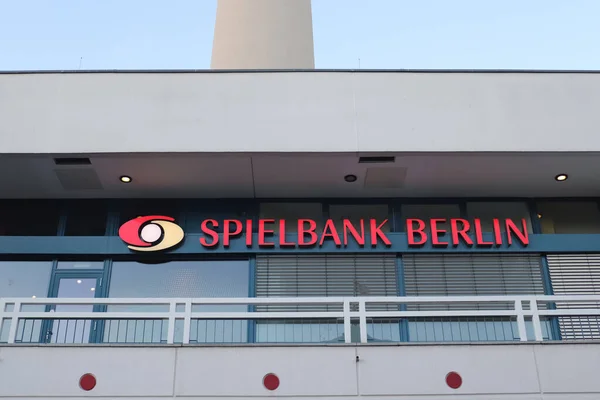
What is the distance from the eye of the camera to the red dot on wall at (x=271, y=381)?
33.4 ft

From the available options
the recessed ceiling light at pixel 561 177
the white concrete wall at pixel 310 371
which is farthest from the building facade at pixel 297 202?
the white concrete wall at pixel 310 371

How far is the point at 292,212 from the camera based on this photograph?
14469 millimetres

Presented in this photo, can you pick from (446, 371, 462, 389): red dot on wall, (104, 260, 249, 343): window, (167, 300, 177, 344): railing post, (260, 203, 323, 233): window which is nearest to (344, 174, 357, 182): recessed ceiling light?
(260, 203, 323, 233): window

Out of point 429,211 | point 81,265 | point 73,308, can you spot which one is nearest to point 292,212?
point 429,211

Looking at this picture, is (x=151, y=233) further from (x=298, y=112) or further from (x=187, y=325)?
(x=298, y=112)

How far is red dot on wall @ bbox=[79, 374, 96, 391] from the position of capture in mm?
10156

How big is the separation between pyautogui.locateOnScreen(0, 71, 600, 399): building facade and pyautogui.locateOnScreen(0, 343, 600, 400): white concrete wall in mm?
641

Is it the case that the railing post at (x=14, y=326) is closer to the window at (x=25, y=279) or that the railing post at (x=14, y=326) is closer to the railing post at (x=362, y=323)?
the window at (x=25, y=279)

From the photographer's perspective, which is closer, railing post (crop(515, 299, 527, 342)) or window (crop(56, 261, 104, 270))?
railing post (crop(515, 299, 527, 342))

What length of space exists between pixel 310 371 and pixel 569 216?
24.7 ft

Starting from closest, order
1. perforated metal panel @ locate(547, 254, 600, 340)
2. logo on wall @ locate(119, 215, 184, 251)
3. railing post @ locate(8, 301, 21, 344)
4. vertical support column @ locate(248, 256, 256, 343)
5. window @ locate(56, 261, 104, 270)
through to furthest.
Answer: railing post @ locate(8, 301, 21, 344) → vertical support column @ locate(248, 256, 256, 343) → perforated metal panel @ locate(547, 254, 600, 340) → logo on wall @ locate(119, 215, 184, 251) → window @ locate(56, 261, 104, 270)

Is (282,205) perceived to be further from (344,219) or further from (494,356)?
(494,356)

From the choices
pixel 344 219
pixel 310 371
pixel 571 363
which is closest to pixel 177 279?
pixel 344 219

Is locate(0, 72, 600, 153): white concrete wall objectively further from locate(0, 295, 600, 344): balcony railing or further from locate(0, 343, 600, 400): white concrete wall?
locate(0, 343, 600, 400): white concrete wall
